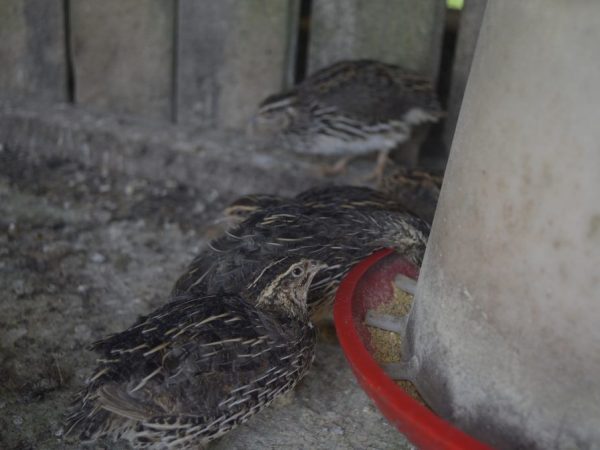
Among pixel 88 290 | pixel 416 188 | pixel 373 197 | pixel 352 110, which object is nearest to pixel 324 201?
pixel 373 197

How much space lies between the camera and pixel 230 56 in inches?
208

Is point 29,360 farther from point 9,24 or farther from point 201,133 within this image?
point 9,24

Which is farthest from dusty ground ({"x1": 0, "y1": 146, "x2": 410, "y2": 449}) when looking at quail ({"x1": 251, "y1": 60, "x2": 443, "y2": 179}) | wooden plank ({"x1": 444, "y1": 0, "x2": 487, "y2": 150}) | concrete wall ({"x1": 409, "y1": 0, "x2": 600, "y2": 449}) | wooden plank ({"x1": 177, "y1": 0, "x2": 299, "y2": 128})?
wooden plank ({"x1": 444, "y1": 0, "x2": 487, "y2": 150})

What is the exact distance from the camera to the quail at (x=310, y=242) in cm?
355

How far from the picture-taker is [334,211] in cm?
390

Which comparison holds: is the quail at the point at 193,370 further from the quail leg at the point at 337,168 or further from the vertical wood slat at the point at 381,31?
A: the vertical wood slat at the point at 381,31

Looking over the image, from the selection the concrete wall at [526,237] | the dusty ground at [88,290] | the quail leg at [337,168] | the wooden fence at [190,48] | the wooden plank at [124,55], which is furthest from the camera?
the wooden plank at [124,55]

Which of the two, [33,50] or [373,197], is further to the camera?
[33,50]

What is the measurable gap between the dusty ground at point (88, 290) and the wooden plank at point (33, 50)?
516 mm

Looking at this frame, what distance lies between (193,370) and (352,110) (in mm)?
2530

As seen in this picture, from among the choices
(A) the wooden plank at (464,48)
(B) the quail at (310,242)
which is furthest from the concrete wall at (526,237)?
(A) the wooden plank at (464,48)

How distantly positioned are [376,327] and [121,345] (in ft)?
3.25

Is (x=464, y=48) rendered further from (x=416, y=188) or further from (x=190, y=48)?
(x=190, y=48)

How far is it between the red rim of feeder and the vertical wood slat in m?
2.35
